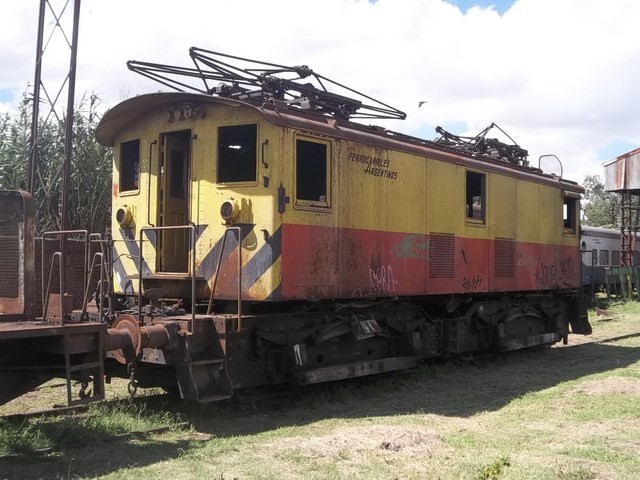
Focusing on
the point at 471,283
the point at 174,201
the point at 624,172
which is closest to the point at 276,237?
the point at 174,201

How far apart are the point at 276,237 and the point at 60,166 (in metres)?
10.1

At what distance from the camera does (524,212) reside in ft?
41.0

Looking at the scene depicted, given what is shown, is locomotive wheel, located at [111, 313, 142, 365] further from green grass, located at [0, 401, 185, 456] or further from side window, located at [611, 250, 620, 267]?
side window, located at [611, 250, 620, 267]

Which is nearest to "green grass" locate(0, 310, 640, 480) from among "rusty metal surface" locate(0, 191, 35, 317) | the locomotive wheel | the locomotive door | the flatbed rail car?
the flatbed rail car

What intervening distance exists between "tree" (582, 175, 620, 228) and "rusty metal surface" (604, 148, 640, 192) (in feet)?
94.0

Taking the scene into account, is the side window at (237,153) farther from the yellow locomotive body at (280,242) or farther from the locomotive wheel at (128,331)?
the locomotive wheel at (128,331)

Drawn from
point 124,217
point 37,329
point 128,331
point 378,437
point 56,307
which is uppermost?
point 124,217

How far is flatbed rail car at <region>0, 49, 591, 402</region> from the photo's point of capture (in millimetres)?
7641

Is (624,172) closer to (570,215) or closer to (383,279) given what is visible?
(570,215)

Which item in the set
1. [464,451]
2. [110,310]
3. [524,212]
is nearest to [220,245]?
[110,310]

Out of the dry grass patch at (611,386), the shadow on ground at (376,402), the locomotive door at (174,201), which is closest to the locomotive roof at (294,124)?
the locomotive door at (174,201)

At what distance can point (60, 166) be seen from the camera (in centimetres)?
1588

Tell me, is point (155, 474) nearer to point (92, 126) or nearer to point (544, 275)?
point (544, 275)

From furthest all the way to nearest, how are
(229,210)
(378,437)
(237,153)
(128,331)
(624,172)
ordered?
1. (624,172)
2. (237,153)
3. (229,210)
4. (128,331)
5. (378,437)
